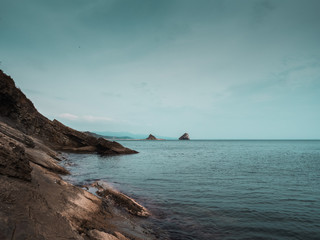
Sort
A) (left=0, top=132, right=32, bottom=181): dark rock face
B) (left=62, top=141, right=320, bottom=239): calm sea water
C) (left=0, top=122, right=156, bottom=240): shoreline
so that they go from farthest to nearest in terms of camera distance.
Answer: (left=62, top=141, right=320, bottom=239): calm sea water → (left=0, top=132, right=32, bottom=181): dark rock face → (left=0, top=122, right=156, bottom=240): shoreline

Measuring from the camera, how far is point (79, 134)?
46.0m

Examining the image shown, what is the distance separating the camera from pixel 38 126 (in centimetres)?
3888

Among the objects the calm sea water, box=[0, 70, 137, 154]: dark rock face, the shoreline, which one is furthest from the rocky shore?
box=[0, 70, 137, 154]: dark rock face

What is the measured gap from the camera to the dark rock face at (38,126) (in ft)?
96.0

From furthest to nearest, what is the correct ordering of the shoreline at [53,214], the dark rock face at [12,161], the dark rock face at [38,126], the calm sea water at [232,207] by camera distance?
the dark rock face at [38,126] < the calm sea water at [232,207] < the dark rock face at [12,161] < the shoreline at [53,214]

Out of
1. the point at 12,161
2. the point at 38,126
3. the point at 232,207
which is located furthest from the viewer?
the point at 38,126

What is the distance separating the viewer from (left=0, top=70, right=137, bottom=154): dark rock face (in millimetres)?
29275

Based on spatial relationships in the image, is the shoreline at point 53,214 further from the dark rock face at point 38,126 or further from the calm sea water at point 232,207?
the dark rock face at point 38,126

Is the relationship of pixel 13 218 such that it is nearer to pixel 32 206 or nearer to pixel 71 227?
pixel 32 206

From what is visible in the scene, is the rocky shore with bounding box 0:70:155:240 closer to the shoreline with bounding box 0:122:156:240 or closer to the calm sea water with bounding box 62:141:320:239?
the shoreline with bounding box 0:122:156:240

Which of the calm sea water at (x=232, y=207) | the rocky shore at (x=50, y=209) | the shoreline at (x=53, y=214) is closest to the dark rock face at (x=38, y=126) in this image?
the calm sea water at (x=232, y=207)

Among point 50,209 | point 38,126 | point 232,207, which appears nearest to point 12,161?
point 50,209

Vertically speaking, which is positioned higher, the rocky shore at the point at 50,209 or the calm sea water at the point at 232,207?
the rocky shore at the point at 50,209

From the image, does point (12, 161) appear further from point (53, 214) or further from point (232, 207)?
point (232, 207)
